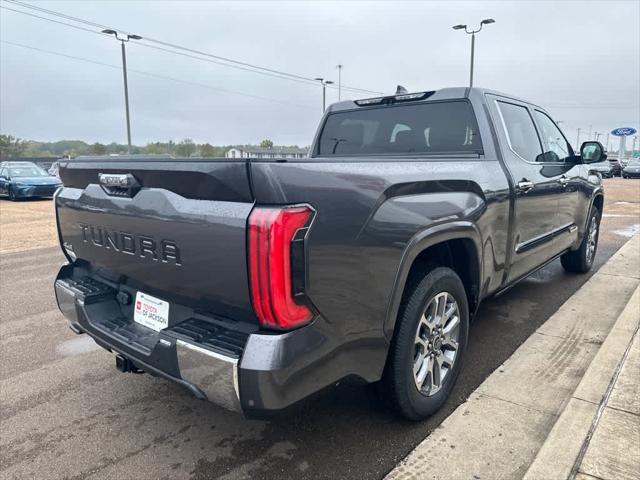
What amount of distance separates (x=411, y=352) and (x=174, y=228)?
1.32 m

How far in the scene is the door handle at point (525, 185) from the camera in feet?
11.4

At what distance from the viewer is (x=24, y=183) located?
1689cm

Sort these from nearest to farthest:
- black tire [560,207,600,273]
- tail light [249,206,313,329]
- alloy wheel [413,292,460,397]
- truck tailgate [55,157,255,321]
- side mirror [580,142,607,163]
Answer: tail light [249,206,313,329]
truck tailgate [55,157,255,321]
alloy wheel [413,292,460,397]
side mirror [580,142,607,163]
black tire [560,207,600,273]

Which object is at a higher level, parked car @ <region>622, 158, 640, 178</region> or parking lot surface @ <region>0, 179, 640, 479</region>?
parked car @ <region>622, 158, 640, 178</region>

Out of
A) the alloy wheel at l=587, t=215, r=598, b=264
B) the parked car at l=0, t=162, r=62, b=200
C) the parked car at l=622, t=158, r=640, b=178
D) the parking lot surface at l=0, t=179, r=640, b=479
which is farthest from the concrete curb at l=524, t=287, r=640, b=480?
the parked car at l=622, t=158, r=640, b=178

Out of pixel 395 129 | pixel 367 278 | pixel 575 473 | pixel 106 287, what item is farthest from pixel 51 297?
pixel 575 473

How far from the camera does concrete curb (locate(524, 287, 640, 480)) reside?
7.24 ft

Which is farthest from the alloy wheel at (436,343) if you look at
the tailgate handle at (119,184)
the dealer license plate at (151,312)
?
the tailgate handle at (119,184)

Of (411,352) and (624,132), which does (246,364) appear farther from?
(624,132)

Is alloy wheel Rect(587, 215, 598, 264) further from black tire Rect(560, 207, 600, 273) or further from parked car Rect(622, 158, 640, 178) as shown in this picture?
parked car Rect(622, 158, 640, 178)

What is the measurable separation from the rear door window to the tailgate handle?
2.26m

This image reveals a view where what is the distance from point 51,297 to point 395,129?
4.01 meters

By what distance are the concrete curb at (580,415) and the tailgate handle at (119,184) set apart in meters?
2.21

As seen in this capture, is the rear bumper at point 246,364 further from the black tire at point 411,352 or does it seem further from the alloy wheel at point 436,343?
the alloy wheel at point 436,343
